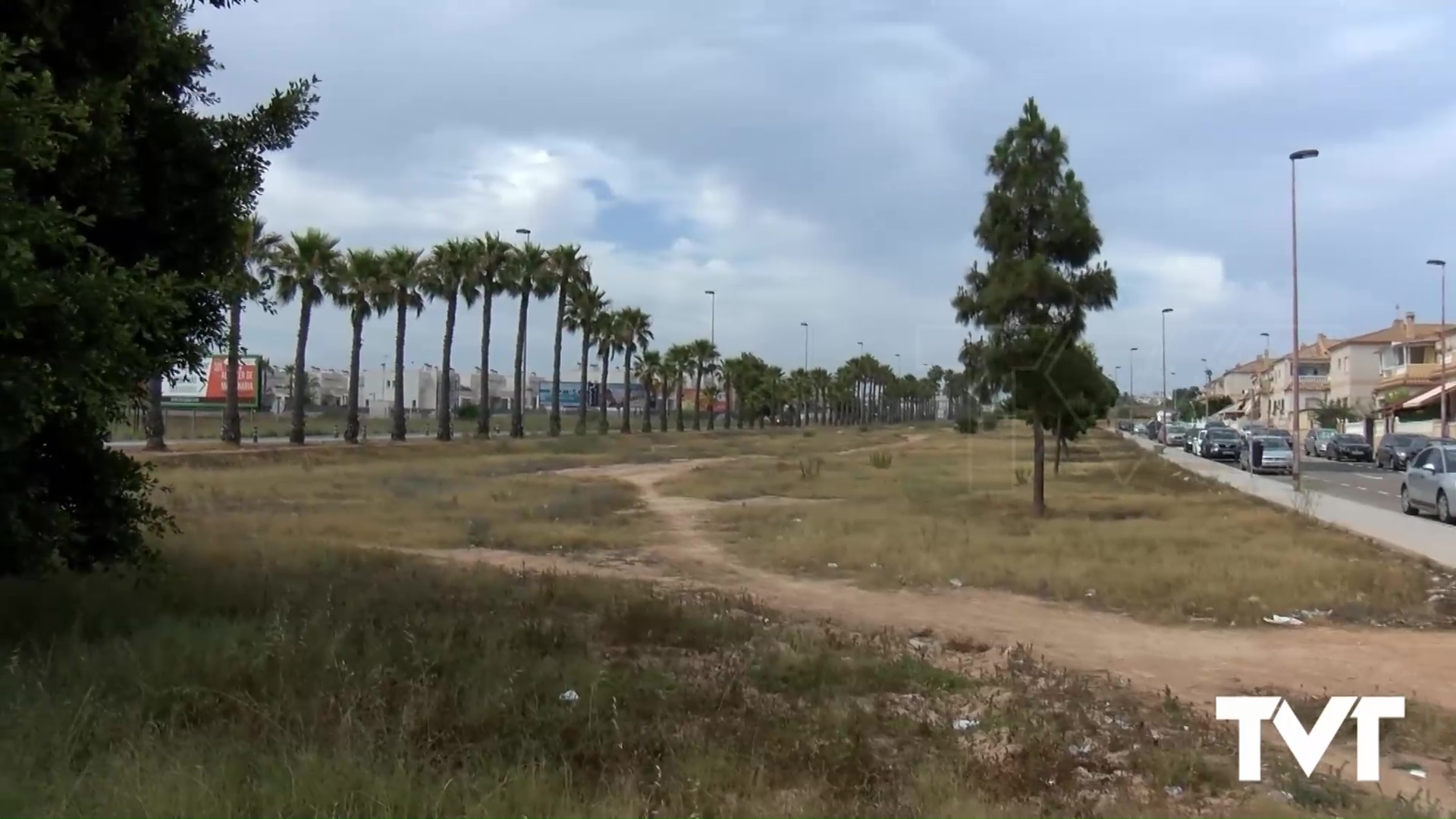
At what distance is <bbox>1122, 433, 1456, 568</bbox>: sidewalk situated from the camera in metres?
17.5

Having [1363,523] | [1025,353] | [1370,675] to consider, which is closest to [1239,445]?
[1363,523]

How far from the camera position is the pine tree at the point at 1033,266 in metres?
20.5

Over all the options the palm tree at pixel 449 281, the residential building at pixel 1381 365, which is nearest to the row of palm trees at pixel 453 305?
the palm tree at pixel 449 281

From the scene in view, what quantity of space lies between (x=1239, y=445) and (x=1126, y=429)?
51585mm

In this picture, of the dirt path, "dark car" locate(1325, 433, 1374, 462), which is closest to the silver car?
the dirt path

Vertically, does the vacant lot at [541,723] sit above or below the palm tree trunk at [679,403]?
below

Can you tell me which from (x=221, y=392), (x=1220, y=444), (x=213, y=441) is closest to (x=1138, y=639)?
(x=1220, y=444)

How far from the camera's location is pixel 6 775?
4.84m

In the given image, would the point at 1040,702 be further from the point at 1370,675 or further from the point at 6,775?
the point at 6,775

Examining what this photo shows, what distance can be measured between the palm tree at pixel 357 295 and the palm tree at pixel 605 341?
21391mm

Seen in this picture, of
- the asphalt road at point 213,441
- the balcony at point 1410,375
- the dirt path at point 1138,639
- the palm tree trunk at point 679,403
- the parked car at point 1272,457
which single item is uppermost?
the balcony at point 1410,375

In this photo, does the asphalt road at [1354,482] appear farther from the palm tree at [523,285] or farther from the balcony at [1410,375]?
the palm tree at [523,285]

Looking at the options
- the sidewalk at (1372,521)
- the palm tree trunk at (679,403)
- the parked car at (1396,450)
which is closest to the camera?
the sidewalk at (1372,521)

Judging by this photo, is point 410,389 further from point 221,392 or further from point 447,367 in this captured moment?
point 447,367
